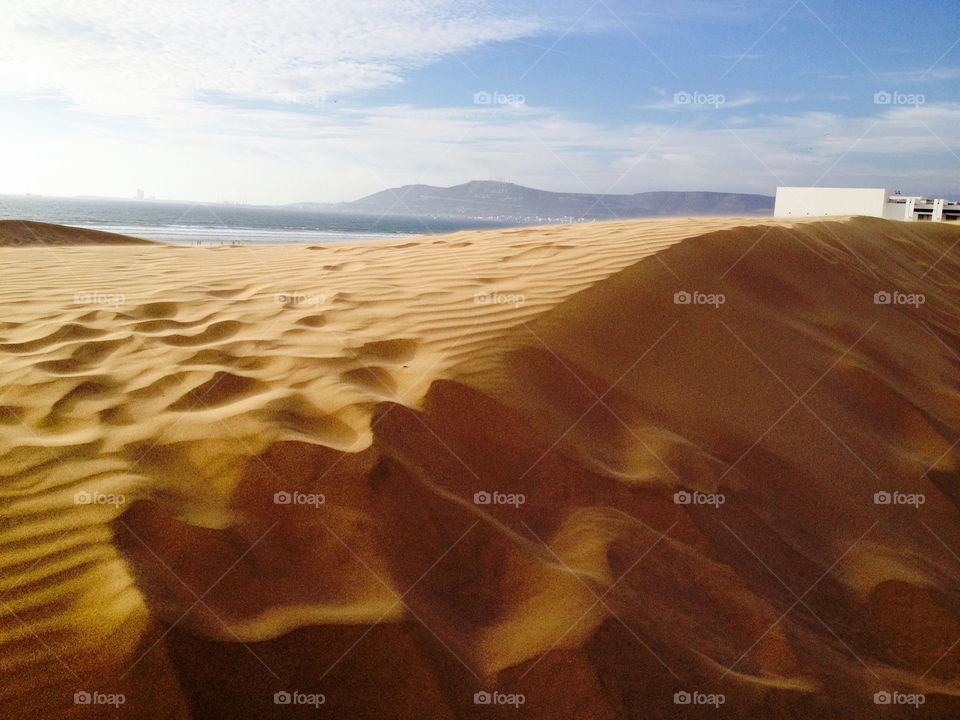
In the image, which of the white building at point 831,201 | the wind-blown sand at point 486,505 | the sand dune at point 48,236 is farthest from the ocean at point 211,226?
the wind-blown sand at point 486,505

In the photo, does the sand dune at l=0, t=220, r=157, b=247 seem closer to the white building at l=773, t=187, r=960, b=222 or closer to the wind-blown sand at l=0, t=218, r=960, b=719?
the wind-blown sand at l=0, t=218, r=960, b=719

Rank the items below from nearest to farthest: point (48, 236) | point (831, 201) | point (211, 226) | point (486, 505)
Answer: point (486, 505) → point (48, 236) → point (831, 201) → point (211, 226)

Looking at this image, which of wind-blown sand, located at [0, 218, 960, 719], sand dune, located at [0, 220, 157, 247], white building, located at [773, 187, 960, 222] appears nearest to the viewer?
Result: wind-blown sand, located at [0, 218, 960, 719]

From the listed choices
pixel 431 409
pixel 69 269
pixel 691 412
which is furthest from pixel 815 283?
pixel 69 269

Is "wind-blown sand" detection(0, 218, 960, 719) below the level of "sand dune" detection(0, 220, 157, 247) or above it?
below

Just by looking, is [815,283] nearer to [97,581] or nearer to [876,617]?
[876,617]

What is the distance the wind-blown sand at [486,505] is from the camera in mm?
1771

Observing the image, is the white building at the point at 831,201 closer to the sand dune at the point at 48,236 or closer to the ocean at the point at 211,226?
the ocean at the point at 211,226

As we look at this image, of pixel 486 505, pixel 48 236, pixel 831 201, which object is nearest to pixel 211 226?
pixel 48 236

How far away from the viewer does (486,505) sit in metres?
2.34

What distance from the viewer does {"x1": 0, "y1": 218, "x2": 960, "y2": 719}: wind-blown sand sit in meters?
1.77

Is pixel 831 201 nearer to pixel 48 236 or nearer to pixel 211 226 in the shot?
pixel 48 236

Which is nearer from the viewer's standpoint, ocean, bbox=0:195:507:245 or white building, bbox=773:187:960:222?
white building, bbox=773:187:960:222

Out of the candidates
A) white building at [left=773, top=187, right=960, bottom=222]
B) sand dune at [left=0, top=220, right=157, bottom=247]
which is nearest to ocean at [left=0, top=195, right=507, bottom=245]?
sand dune at [left=0, top=220, right=157, bottom=247]
